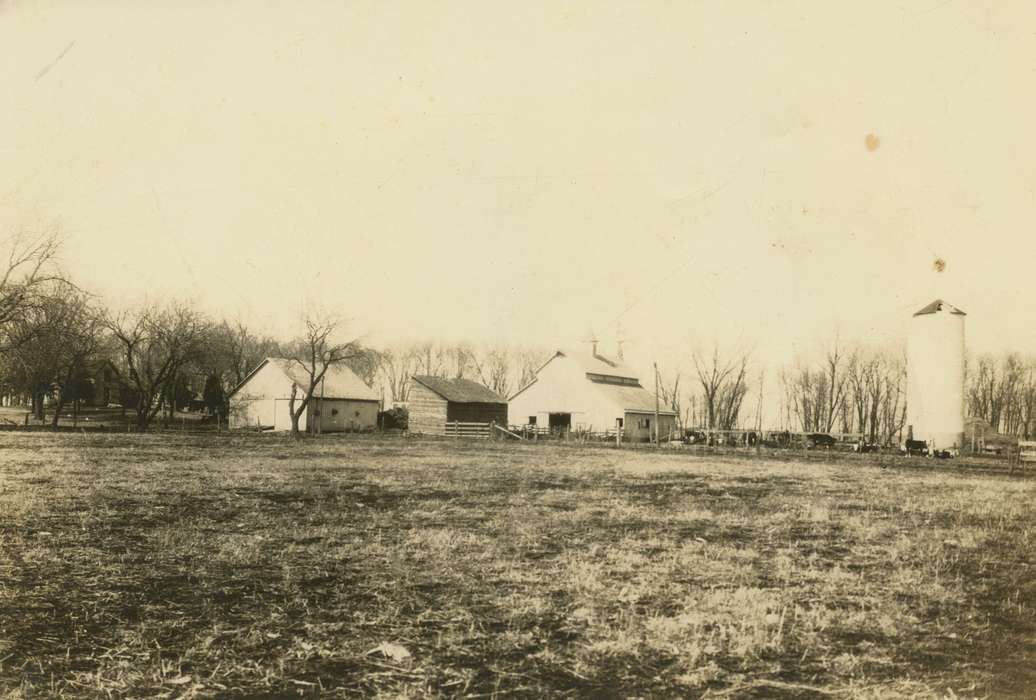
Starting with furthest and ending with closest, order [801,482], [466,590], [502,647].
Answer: [801,482] < [466,590] < [502,647]

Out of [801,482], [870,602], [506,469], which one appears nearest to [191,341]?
[506,469]

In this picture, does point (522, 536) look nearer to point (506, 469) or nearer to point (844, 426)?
point (506, 469)

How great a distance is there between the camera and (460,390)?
5884cm

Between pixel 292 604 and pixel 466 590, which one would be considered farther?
pixel 466 590

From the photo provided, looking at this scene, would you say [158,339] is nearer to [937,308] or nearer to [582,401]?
[582,401]

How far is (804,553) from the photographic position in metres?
8.91

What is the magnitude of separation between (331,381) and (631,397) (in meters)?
24.7

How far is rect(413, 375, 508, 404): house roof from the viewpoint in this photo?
5628 cm

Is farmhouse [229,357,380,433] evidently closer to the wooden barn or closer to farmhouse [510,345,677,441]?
the wooden barn

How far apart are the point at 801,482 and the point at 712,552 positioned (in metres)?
11.5

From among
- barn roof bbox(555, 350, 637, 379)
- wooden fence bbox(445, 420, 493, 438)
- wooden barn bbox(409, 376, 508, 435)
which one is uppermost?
barn roof bbox(555, 350, 637, 379)

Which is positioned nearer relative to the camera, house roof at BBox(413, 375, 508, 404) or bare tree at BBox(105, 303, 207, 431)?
bare tree at BBox(105, 303, 207, 431)

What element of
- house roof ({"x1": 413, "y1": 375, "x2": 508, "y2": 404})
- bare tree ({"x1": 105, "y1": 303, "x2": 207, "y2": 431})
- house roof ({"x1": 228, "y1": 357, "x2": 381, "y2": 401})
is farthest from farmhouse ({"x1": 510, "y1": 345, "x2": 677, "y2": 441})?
bare tree ({"x1": 105, "y1": 303, "x2": 207, "y2": 431})

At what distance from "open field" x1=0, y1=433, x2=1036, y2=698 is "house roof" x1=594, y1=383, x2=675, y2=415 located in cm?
3945
